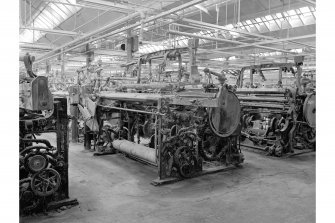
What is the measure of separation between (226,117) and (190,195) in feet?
6.16

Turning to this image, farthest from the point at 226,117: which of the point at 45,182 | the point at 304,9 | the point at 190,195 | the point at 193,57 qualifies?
the point at 304,9

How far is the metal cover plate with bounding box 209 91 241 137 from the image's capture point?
5.75m

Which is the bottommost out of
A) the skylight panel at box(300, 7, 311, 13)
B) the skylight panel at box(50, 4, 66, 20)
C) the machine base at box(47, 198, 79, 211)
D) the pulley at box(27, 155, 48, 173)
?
the machine base at box(47, 198, 79, 211)

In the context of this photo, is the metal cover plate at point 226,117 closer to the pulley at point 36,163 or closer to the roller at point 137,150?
the roller at point 137,150

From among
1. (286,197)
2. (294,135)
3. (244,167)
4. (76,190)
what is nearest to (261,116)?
(294,135)

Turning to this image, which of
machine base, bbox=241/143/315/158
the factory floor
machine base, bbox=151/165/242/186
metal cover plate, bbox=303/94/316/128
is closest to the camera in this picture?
the factory floor

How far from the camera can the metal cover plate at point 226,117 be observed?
18.9ft

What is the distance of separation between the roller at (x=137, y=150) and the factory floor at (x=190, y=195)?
0.28 meters

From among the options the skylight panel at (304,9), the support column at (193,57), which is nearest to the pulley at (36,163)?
the support column at (193,57)

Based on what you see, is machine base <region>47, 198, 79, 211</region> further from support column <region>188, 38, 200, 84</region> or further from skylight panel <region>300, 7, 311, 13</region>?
skylight panel <region>300, 7, 311, 13</region>

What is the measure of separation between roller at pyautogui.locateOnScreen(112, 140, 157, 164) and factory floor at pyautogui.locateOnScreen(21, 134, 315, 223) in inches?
11.2

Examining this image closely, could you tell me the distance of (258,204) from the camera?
440 centimetres

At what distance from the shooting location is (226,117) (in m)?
5.89

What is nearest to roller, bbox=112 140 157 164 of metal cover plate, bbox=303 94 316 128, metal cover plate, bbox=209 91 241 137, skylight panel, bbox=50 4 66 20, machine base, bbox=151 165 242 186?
machine base, bbox=151 165 242 186
